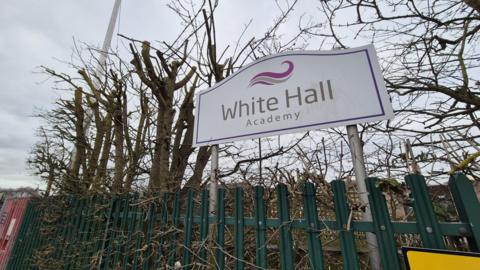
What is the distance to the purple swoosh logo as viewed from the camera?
1.85 meters

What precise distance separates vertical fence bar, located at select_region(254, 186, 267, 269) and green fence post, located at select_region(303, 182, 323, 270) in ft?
1.01

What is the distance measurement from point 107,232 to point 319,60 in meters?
2.85

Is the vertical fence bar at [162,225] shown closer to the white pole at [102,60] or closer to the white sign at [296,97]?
the white sign at [296,97]

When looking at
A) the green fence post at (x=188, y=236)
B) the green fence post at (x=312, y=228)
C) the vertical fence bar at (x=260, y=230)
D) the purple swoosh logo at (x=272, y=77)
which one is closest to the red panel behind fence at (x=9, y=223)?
the green fence post at (x=188, y=236)

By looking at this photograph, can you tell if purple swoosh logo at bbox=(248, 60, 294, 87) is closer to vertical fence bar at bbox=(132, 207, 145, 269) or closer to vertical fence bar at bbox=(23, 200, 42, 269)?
vertical fence bar at bbox=(132, 207, 145, 269)

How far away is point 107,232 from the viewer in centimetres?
258

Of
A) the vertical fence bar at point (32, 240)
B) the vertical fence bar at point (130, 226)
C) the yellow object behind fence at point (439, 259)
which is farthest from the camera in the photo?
the vertical fence bar at point (32, 240)

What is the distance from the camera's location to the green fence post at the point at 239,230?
157 centimetres

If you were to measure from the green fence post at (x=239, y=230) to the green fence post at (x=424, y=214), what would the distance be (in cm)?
105

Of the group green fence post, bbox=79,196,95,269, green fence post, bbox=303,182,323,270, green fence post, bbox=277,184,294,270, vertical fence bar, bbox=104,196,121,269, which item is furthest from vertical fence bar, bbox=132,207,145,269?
green fence post, bbox=303,182,323,270

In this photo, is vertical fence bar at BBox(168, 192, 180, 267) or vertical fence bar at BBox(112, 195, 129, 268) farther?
vertical fence bar at BBox(112, 195, 129, 268)

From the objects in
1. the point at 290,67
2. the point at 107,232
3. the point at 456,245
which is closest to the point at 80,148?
the point at 107,232

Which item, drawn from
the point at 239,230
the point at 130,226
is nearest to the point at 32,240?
the point at 130,226

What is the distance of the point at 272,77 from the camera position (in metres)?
1.92
